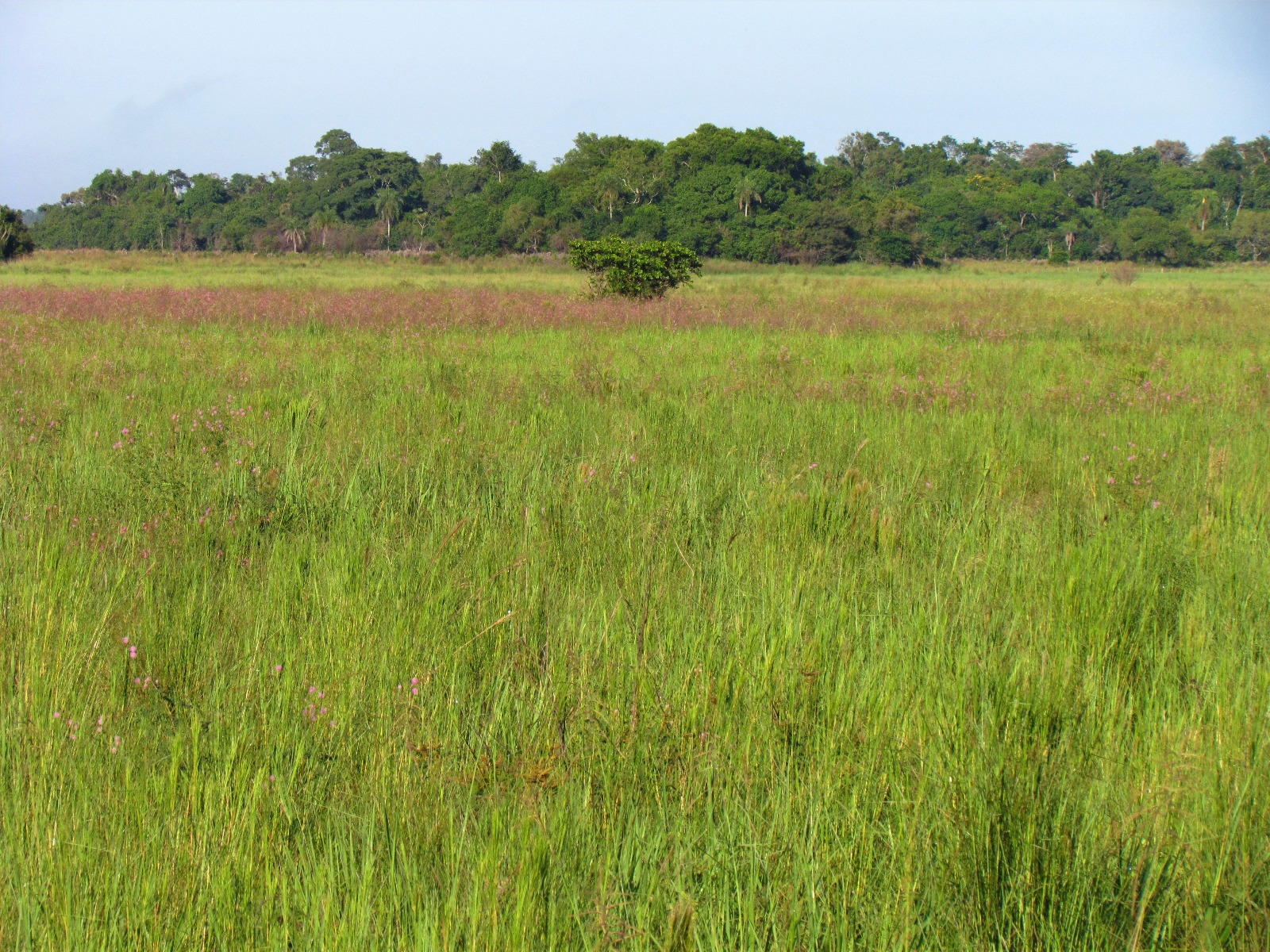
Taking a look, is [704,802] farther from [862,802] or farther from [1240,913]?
[1240,913]

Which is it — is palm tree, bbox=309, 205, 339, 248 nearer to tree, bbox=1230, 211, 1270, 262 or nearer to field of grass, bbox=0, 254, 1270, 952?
tree, bbox=1230, 211, 1270, 262

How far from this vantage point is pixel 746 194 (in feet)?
241

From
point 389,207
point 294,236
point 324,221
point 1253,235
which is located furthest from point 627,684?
point 1253,235

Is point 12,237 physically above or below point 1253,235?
below

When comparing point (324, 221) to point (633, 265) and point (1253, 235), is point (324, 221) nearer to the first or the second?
point (633, 265)

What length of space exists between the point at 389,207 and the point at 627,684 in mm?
87301

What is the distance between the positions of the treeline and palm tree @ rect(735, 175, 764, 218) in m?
0.14

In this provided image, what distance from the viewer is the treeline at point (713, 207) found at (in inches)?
2741

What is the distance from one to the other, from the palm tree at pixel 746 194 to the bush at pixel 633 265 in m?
57.8

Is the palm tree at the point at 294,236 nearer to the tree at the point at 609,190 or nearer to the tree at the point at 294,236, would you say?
the tree at the point at 294,236

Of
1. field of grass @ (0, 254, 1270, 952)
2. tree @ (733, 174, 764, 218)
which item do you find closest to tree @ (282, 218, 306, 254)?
tree @ (733, 174, 764, 218)

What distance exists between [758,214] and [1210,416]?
229 feet

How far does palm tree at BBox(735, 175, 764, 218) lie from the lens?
241 feet

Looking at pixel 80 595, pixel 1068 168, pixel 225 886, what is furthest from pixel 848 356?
pixel 1068 168
